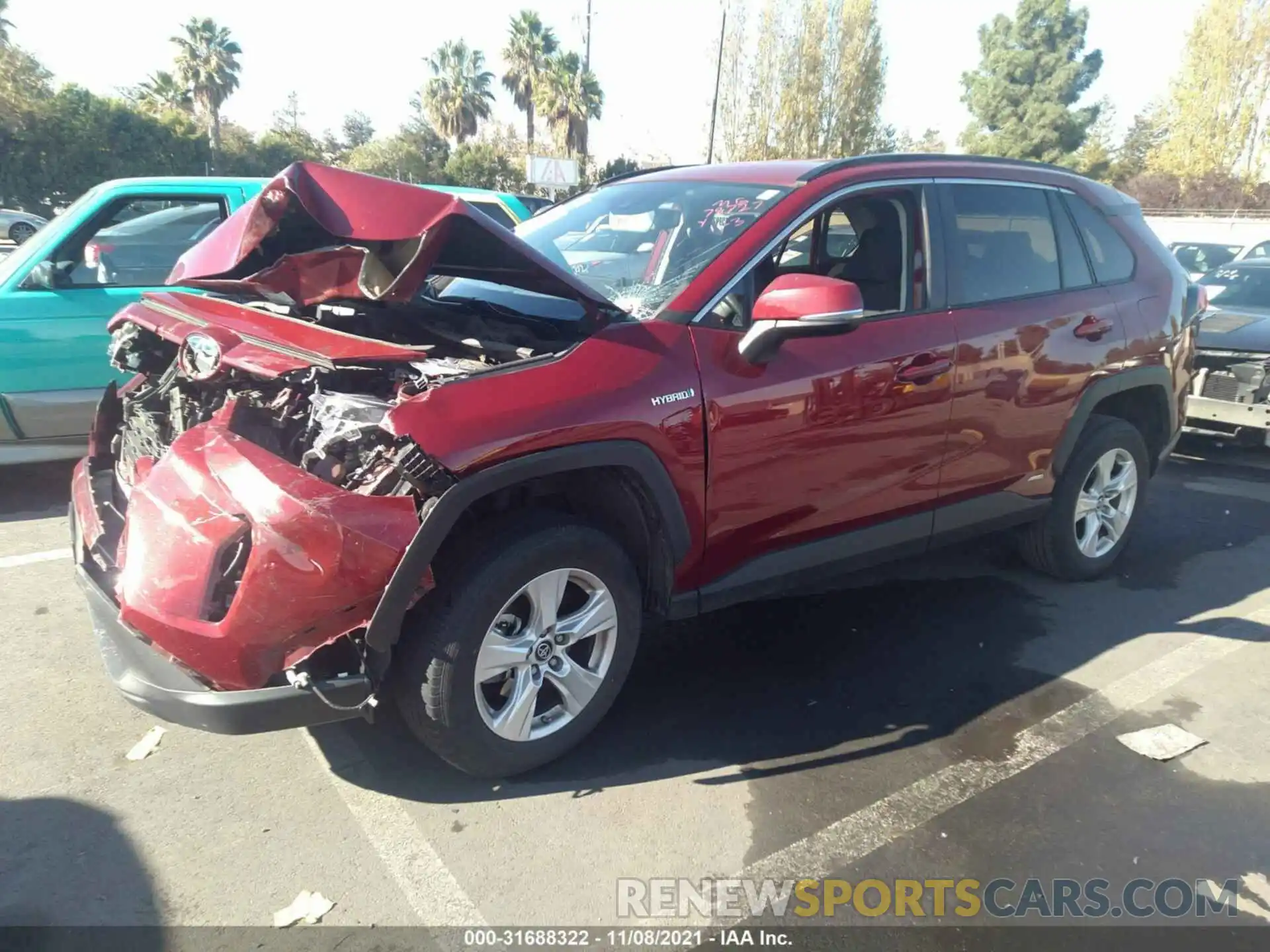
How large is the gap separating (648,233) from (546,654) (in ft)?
5.73

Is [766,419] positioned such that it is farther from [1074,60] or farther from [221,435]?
[1074,60]

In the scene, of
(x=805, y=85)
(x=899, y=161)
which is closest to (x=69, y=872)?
(x=899, y=161)

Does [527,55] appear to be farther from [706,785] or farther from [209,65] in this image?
[706,785]

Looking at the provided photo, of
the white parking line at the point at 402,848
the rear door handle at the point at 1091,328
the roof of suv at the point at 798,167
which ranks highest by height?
the roof of suv at the point at 798,167

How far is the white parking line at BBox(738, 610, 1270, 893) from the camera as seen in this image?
2643 millimetres

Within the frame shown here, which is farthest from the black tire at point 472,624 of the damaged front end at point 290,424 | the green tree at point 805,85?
the green tree at point 805,85

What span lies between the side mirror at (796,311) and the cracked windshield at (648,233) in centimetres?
32

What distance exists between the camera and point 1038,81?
49.3 m

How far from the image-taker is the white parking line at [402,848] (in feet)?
7.86

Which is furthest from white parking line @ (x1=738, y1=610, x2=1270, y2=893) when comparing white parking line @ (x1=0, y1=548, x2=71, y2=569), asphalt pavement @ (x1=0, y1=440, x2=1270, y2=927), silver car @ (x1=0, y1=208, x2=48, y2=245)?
silver car @ (x1=0, y1=208, x2=48, y2=245)

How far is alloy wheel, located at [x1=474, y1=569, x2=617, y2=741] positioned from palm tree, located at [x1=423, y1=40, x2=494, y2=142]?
4386 cm

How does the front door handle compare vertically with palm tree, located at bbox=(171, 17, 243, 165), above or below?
below

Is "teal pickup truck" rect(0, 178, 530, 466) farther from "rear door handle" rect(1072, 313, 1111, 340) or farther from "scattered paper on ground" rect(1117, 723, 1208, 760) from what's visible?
"scattered paper on ground" rect(1117, 723, 1208, 760)

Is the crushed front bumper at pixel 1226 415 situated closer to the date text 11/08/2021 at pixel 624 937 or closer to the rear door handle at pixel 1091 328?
the rear door handle at pixel 1091 328
